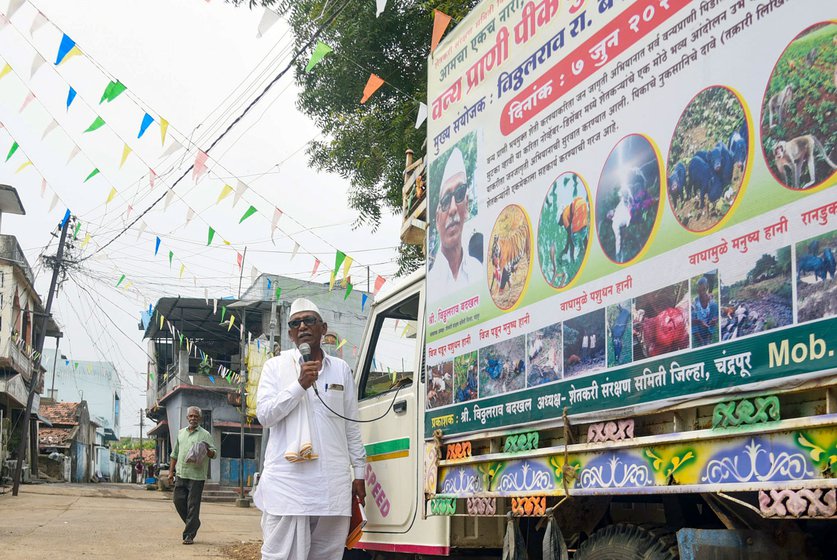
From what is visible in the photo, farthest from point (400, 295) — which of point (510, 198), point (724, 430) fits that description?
point (724, 430)

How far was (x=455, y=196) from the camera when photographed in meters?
4.07

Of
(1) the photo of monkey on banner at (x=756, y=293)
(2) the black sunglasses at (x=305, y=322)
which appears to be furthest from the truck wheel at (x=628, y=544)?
(2) the black sunglasses at (x=305, y=322)

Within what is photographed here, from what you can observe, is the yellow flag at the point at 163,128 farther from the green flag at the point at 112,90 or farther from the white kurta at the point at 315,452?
the white kurta at the point at 315,452

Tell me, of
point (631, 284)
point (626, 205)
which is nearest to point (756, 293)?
point (631, 284)

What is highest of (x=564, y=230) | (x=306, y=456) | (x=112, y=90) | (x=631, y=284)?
(x=112, y=90)

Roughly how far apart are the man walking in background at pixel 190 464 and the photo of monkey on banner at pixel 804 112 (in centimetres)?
836

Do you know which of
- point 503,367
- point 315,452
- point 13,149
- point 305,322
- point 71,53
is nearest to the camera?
point 503,367

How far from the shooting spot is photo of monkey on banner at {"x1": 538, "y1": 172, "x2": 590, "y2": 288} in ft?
10.0

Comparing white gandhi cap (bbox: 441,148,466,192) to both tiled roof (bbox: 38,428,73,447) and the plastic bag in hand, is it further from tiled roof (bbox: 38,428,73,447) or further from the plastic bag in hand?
tiled roof (bbox: 38,428,73,447)

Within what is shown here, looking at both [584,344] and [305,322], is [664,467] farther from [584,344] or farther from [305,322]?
[305,322]

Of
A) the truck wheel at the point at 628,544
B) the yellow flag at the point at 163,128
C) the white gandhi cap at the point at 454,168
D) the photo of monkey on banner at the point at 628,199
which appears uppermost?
the yellow flag at the point at 163,128

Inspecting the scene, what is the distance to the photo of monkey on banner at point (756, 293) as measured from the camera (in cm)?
215

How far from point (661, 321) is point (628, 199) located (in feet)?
1.54

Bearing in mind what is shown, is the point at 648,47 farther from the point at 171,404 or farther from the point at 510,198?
the point at 171,404
